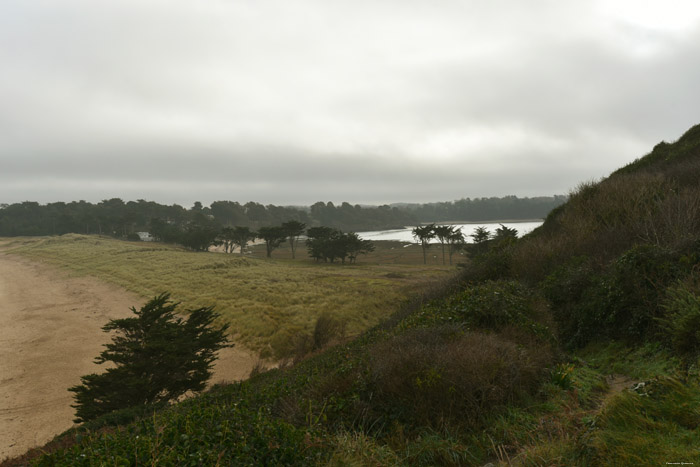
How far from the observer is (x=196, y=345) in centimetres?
1325

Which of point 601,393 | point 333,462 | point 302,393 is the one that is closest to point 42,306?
point 302,393

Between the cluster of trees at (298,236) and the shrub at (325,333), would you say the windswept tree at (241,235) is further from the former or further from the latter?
the shrub at (325,333)

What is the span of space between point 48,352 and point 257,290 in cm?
1623

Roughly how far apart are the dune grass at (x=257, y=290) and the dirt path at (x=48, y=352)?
264 centimetres

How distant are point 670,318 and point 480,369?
158 inches

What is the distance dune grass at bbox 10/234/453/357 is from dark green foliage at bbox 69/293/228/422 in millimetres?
7740

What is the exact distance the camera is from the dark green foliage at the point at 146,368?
10875 mm

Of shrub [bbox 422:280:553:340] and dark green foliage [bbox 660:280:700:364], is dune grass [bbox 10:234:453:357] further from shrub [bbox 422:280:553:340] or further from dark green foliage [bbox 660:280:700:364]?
dark green foliage [bbox 660:280:700:364]

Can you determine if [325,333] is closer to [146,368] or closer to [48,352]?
[146,368]

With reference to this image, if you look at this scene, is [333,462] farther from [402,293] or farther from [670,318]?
[402,293]

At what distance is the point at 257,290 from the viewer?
111 feet

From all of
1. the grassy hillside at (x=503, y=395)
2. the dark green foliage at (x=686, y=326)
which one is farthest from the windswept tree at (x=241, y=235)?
the dark green foliage at (x=686, y=326)

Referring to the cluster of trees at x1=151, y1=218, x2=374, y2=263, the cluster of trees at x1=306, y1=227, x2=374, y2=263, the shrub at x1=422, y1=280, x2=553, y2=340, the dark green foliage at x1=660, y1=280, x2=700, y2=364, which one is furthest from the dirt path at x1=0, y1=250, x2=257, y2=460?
the cluster of trees at x1=306, y1=227, x2=374, y2=263

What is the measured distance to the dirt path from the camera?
1336cm
